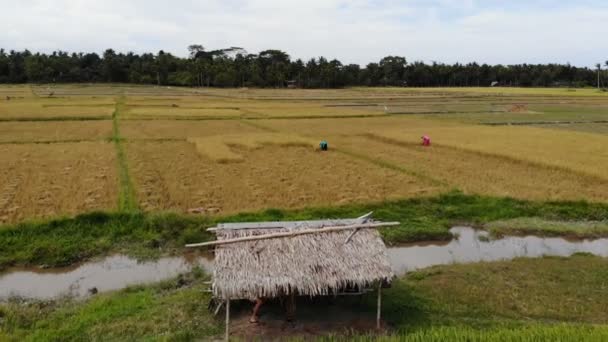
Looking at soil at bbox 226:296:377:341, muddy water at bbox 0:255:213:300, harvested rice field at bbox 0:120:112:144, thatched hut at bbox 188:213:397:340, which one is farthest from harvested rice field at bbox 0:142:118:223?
soil at bbox 226:296:377:341

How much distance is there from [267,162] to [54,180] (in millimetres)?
7571

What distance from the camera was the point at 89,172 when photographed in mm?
16641

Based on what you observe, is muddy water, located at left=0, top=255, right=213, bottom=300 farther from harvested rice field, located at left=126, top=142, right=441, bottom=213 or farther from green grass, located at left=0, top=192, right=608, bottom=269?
harvested rice field, located at left=126, top=142, right=441, bottom=213

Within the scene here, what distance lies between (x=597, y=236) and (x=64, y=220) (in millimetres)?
13098

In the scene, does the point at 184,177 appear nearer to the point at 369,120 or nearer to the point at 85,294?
the point at 85,294

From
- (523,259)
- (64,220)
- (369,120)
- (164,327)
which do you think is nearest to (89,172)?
(64,220)

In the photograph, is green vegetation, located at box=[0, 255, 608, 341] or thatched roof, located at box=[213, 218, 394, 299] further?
thatched roof, located at box=[213, 218, 394, 299]

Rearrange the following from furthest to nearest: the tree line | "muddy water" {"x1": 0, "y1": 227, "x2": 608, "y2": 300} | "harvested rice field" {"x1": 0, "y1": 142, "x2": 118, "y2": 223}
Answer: the tree line
"harvested rice field" {"x1": 0, "y1": 142, "x2": 118, "y2": 223}
"muddy water" {"x1": 0, "y1": 227, "x2": 608, "y2": 300}

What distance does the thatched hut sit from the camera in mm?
6816

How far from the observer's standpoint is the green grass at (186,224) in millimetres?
10456

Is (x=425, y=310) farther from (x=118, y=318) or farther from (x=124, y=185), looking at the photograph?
(x=124, y=185)

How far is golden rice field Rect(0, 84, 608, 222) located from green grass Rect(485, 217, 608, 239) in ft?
5.11

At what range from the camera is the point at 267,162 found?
19.3 m

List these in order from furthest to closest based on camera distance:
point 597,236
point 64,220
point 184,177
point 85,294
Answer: point 184,177
point 597,236
point 64,220
point 85,294
